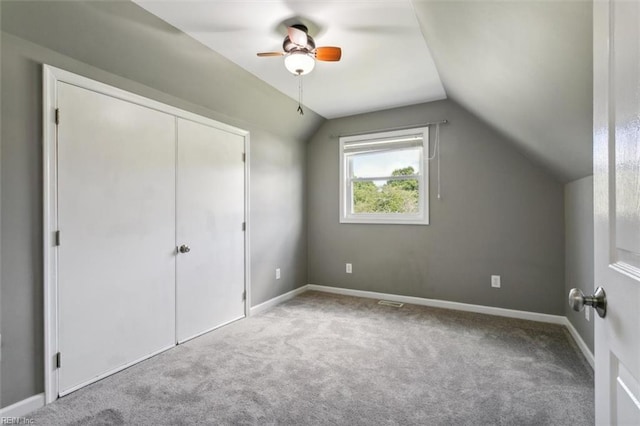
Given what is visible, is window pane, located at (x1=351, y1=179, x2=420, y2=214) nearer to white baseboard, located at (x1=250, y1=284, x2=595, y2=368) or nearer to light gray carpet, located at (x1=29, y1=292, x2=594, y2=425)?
white baseboard, located at (x1=250, y1=284, x2=595, y2=368)

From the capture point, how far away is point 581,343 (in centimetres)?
255

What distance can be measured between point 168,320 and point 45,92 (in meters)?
1.88

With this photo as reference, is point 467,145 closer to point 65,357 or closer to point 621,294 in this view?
point 621,294

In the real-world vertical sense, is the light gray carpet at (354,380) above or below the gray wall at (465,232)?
below

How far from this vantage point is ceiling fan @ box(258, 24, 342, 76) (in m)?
2.20

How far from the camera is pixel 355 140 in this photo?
4.25 m

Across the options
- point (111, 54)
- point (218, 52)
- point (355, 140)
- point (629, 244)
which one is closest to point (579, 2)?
point (629, 244)

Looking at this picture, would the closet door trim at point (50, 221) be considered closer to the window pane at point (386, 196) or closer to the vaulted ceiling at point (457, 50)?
the vaulted ceiling at point (457, 50)

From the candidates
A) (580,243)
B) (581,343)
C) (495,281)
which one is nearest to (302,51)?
(580,243)

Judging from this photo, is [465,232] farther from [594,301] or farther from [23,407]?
[23,407]

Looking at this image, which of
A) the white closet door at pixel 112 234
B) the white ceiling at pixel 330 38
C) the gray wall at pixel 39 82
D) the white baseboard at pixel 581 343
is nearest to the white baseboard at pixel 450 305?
the white baseboard at pixel 581 343

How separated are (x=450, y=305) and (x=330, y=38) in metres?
3.13

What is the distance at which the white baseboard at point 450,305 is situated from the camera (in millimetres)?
3240

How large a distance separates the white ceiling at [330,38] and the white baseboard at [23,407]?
8.17 ft
